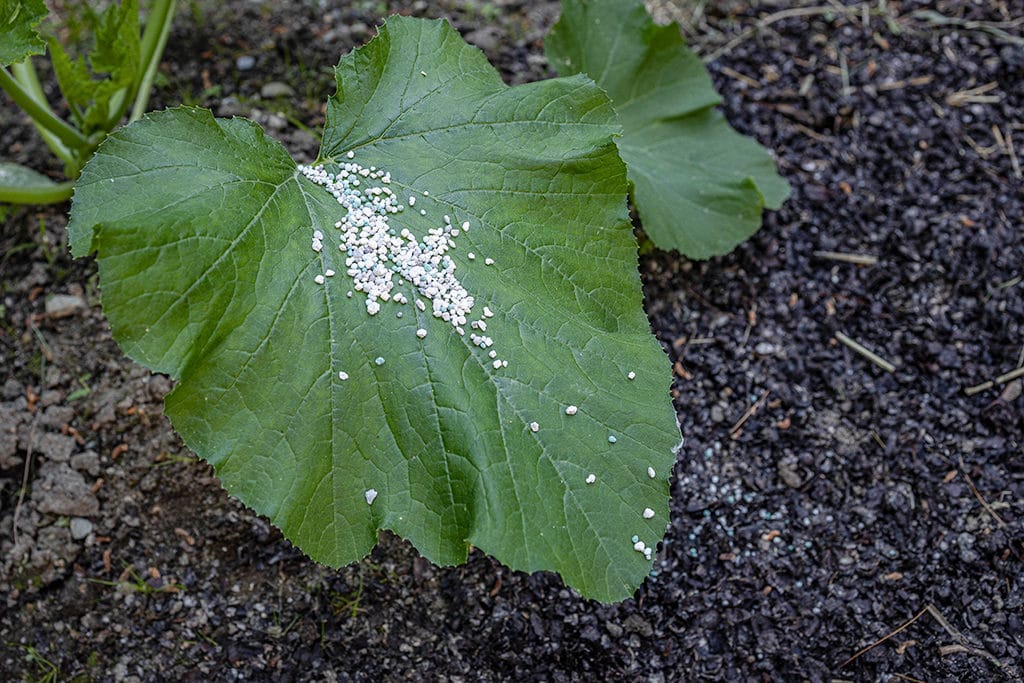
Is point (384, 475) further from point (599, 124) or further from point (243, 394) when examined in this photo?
point (599, 124)

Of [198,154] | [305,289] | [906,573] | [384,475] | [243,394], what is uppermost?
[198,154]

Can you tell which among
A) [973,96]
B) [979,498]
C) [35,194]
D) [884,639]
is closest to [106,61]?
[35,194]

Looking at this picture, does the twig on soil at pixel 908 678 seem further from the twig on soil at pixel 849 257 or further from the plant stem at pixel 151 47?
the plant stem at pixel 151 47

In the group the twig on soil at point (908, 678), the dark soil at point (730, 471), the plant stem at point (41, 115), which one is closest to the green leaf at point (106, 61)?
the plant stem at point (41, 115)

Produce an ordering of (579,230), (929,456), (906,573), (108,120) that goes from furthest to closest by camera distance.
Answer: (108,120)
(929,456)
(906,573)
(579,230)

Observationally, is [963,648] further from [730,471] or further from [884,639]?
[730,471]

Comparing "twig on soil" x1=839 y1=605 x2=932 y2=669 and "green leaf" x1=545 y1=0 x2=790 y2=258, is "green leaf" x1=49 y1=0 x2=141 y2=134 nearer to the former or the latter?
"green leaf" x1=545 y1=0 x2=790 y2=258

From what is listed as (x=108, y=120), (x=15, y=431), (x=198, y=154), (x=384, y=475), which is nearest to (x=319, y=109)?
(x=108, y=120)

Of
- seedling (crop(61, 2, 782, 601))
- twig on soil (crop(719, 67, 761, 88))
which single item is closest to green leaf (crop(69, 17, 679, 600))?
seedling (crop(61, 2, 782, 601))
